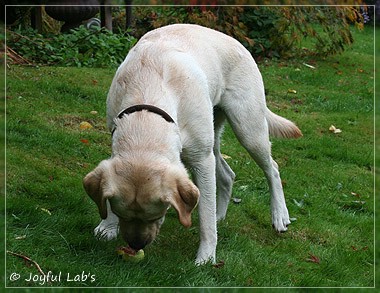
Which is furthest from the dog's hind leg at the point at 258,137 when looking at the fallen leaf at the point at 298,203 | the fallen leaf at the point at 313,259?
the fallen leaf at the point at 298,203

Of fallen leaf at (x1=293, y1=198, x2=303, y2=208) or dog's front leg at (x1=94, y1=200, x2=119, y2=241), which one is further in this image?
fallen leaf at (x1=293, y1=198, x2=303, y2=208)

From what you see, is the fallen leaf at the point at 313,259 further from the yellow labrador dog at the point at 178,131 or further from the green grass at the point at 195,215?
the yellow labrador dog at the point at 178,131

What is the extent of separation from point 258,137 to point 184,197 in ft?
5.41

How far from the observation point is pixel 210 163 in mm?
4387

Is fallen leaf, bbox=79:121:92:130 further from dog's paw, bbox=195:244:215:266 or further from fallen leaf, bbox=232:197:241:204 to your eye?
dog's paw, bbox=195:244:215:266

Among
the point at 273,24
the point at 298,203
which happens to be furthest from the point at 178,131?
the point at 273,24

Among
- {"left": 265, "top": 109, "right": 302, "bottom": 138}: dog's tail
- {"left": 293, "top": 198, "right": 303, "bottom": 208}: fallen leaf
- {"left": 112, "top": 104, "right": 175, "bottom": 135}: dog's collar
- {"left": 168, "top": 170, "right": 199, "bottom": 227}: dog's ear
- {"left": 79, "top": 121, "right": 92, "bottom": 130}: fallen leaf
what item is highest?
{"left": 112, "top": 104, "right": 175, "bottom": 135}: dog's collar

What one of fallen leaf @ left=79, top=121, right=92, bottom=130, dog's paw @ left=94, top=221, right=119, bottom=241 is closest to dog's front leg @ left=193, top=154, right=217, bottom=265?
dog's paw @ left=94, top=221, right=119, bottom=241

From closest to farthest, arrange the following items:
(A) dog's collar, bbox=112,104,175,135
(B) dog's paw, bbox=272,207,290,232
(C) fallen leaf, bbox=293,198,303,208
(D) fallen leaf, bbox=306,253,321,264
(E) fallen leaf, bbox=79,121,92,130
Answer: (A) dog's collar, bbox=112,104,175,135 → (D) fallen leaf, bbox=306,253,321,264 → (B) dog's paw, bbox=272,207,290,232 → (C) fallen leaf, bbox=293,198,303,208 → (E) fallen leaf, bbox=79,121,92,130

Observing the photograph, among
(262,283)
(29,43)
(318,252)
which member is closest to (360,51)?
(29,43)

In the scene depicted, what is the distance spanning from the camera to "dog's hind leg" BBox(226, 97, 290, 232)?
4.93m

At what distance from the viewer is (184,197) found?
359 cm

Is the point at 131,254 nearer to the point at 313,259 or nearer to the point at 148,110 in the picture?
the point at 148,110

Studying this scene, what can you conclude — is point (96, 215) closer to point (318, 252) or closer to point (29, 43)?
point (318, 252)
